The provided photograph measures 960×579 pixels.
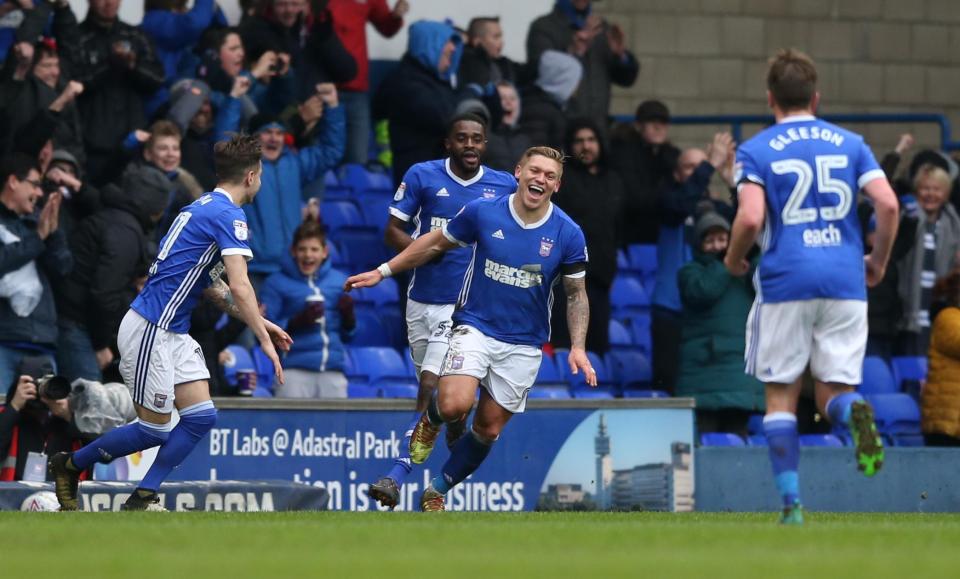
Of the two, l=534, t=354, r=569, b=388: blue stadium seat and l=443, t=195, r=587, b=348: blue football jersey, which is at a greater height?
l=443, t=195, r=587, b=348: blue football jersey

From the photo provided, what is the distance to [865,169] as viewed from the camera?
27.8 feet

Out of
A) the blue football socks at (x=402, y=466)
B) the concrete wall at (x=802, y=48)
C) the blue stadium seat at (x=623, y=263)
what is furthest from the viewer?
the concrete wall at (x=802, y=48)

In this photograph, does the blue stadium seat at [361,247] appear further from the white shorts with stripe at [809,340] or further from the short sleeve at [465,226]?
the white shorts with stripe at [809,340]

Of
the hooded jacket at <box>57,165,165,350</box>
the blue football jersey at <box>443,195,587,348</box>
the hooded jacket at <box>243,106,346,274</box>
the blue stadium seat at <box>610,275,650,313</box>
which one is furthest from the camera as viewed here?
the blue stadium seat at <box>610,275,650,313</box>

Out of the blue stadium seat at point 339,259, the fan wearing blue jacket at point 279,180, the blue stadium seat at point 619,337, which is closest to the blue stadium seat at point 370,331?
the blue stadium seat at point 339,259

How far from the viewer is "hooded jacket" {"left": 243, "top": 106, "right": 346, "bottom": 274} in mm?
14961

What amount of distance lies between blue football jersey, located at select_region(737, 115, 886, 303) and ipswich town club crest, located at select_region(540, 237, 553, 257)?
2.20 meters

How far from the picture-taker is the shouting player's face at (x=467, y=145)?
464 inches

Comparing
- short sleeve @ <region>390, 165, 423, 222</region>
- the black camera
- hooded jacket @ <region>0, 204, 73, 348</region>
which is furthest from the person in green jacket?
the black camera

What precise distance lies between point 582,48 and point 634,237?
73.5 inches

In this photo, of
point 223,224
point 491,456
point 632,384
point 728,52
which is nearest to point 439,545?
point 223,224

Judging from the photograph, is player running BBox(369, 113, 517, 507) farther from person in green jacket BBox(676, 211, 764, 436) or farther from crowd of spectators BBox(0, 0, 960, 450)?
person in green jacket BBox(676, 211, 764, 436)

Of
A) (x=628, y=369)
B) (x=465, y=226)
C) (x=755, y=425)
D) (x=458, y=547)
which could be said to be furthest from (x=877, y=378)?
(x=458, y=547)

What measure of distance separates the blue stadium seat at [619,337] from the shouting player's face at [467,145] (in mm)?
5419
